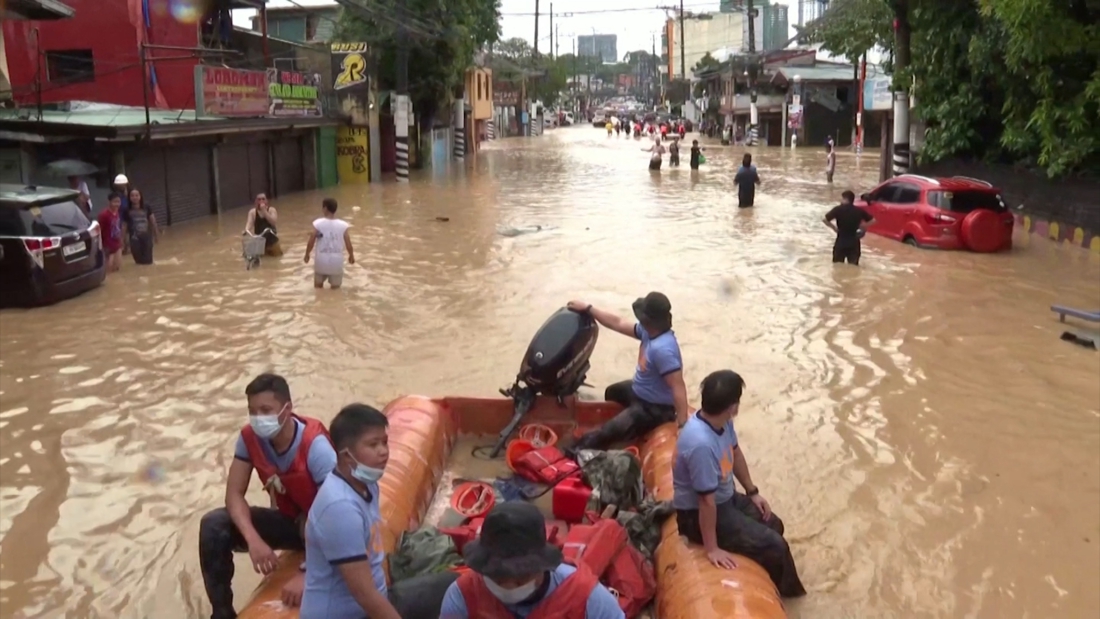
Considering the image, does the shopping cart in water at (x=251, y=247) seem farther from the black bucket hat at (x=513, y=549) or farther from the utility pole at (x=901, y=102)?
the utility pole at (x=901, y=102)

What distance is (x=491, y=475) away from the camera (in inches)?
297

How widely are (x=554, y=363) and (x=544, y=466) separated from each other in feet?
3.97

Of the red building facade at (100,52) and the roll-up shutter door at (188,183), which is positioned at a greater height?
the red building facade at (100,52)

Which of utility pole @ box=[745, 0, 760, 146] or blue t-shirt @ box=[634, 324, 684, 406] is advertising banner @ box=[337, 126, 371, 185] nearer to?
blue t-shirt @ box=[634, 324, 684, 406]

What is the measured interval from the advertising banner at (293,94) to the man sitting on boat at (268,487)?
22.3m

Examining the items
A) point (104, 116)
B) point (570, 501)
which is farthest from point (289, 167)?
point (570, 501)

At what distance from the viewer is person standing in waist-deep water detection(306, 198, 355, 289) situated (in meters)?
13.9

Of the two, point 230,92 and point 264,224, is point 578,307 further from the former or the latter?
point 230,92

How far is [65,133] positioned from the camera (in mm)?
17750

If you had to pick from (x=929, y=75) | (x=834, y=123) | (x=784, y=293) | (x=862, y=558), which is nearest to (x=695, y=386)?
(x=862, y=558)

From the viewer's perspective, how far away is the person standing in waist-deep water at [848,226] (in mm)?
15930

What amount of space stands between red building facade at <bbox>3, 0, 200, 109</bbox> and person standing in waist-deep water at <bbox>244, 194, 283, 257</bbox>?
923 centimetres

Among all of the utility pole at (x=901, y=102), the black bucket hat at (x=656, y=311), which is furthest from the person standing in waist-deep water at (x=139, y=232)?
the utility pole at (x=901, y=102)

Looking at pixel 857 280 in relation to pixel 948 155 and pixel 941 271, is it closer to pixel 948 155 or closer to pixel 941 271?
pixel 941 271
